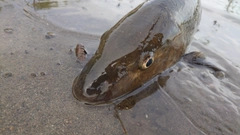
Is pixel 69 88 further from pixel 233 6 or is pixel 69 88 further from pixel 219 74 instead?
pixel 233 6

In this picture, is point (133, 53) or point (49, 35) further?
point (49, 35)

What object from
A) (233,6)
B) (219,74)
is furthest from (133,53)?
(233,6)

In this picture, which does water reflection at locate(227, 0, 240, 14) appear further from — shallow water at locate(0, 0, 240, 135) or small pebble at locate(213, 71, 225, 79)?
small pebble at locate(213, 71, 225, 79)

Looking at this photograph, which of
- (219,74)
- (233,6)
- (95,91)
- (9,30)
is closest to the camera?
(95,91)

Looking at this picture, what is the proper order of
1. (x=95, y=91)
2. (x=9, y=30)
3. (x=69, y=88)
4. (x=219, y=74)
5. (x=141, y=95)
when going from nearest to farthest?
(x=95, y=91) < (x=69, y=88) < (x=141, y=95) < (x=219, y=74) < (x=9, y=30)

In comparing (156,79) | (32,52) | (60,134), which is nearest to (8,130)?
(60,134)

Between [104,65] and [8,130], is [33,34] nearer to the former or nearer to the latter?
[104,65]

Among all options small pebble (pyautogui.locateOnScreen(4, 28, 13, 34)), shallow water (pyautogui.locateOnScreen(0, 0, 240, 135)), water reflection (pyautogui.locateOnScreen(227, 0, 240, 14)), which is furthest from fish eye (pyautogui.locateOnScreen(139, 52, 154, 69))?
water reflection (pyautogui.locateOnScreen(227, 0, 240, 14))

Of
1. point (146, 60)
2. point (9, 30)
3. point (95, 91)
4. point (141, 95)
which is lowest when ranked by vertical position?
point (9, 30)
